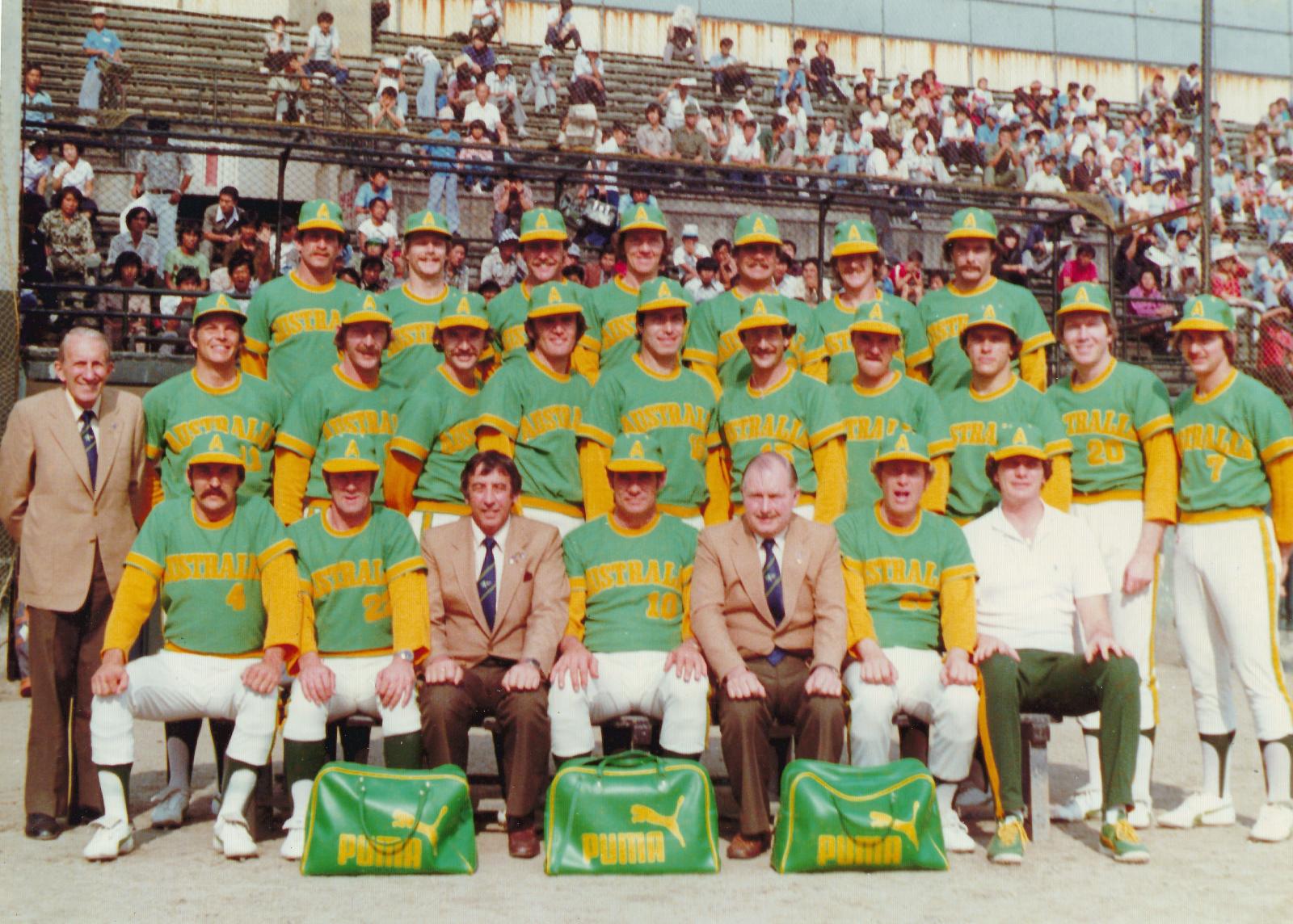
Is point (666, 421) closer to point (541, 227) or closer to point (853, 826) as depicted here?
point (541, 227)

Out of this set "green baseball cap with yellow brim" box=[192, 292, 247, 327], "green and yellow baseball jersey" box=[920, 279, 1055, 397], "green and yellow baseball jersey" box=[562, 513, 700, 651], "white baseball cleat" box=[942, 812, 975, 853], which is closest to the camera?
"white baseball cleat" box=[942, 812, 975, 853]

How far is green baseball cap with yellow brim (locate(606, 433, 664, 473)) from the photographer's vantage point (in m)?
6.48

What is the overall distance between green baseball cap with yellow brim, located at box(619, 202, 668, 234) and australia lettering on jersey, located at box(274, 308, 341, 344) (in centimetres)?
172

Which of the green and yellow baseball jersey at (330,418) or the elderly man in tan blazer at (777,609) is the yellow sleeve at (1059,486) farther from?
the green and yellow baseball jersey at (330,418)

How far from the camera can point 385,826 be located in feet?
18.7

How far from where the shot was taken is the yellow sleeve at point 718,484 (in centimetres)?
738

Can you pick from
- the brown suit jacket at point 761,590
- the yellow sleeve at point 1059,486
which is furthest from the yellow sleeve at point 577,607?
the yellow sleeve at point 1059,486

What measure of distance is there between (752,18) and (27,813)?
2291 centimetres

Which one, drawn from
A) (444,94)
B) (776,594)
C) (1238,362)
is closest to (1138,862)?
(776,594)

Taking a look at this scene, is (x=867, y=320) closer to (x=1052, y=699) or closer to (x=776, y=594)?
(x=776, y=594)

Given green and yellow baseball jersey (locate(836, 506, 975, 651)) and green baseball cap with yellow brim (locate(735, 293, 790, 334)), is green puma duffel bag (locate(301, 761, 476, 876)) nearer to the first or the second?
green and yellow baseball jersey (locate(836, 506, 975, 651))

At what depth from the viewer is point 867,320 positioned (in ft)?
23.3

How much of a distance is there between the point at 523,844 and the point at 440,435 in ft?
7.43

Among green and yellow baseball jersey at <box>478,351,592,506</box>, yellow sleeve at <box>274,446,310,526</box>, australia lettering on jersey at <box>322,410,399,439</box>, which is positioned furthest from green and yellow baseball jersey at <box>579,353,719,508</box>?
yellow sleeve at <box>274,446,310,526</box>
